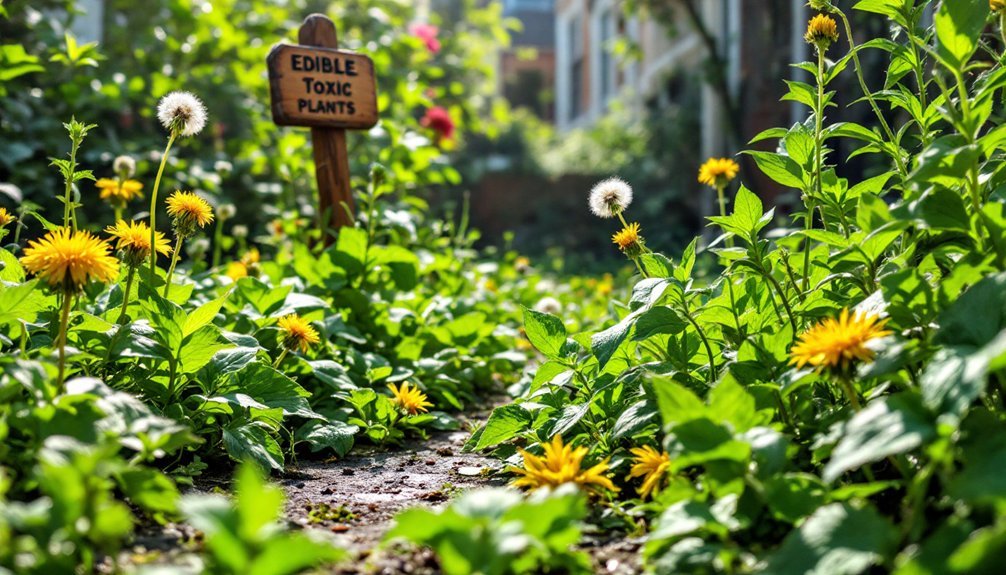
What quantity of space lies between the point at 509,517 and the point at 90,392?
716mm

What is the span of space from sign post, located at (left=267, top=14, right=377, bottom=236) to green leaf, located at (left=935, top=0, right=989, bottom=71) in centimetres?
234

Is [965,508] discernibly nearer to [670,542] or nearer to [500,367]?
[670,542]

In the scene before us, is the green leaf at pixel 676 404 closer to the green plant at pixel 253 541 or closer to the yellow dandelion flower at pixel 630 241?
the green plant at pixel 253 541

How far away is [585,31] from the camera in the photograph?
56.1 feet

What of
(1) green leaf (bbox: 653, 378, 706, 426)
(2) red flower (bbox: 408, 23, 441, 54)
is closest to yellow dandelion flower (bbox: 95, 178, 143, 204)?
(1) green leaf (bbox: 653, 378, 706, 426)

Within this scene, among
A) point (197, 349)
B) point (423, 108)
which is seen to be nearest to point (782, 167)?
point (197, 349)

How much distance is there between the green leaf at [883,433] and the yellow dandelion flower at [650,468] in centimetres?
48

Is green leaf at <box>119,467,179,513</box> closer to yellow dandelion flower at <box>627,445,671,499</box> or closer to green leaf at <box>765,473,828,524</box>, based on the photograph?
yellow dandelion flower at <box>627,445,671,499</box>

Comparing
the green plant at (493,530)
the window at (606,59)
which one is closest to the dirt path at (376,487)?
the green plant at (493,530)

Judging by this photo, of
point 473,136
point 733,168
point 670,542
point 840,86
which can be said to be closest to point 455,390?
point 733,168

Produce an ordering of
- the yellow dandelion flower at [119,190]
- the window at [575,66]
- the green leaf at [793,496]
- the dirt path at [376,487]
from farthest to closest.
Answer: the window at [575,66] → the yellow dandelion flower at [119,190] → the dirt path at [376,487] → the green leaf at [793,496]

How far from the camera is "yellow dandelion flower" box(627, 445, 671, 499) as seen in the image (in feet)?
5.32

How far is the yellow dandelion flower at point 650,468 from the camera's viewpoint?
5.32 feet

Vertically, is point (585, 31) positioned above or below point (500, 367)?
above
